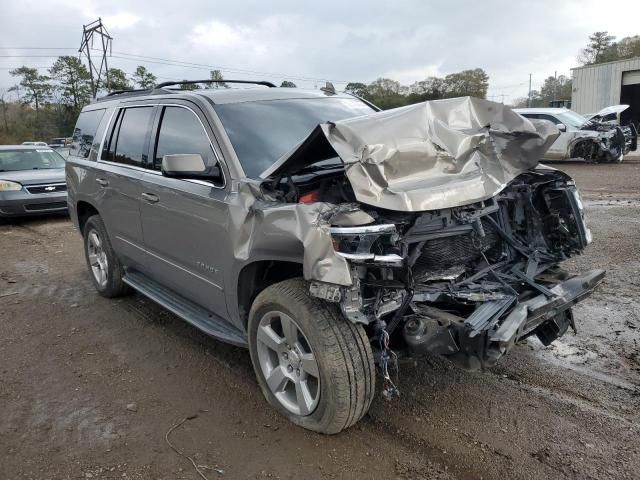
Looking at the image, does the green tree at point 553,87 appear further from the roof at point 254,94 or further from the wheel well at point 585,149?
the roof at point 254,94

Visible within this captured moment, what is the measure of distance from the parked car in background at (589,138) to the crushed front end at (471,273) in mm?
12451

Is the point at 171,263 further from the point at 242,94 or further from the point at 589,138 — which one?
the point at 589,138

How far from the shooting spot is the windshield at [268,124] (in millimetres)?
3439

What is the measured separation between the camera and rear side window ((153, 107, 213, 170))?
3.63 meters

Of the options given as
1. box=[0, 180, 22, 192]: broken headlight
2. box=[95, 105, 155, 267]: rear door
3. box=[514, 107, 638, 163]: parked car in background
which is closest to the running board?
box=[95, 105, 155, 267]: rear door

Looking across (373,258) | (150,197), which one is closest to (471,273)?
(373,258)

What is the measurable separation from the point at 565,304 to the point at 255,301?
6.16ft

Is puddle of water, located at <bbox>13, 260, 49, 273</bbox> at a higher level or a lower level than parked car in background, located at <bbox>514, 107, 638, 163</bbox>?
lower

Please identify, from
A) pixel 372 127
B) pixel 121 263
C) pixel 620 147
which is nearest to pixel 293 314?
pixel 372 127

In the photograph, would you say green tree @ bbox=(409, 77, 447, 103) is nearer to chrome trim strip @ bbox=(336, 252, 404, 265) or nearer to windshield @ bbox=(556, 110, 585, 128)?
windshield @ bbox=(556, 110, 585, 128)

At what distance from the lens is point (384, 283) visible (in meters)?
2.70

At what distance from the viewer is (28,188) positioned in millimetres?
10234

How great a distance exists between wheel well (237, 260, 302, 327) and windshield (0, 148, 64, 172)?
32.8 ft

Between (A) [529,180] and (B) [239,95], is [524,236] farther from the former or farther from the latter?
(B) [239,95]
